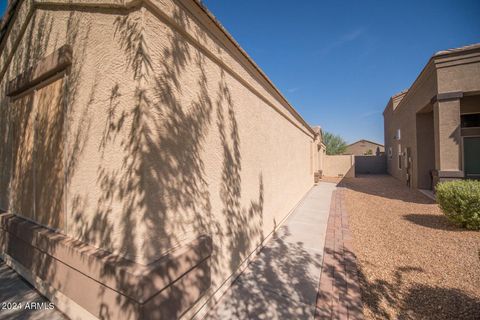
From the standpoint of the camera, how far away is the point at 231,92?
372 centimetres

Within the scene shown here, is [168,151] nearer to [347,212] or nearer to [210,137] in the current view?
[210,137]

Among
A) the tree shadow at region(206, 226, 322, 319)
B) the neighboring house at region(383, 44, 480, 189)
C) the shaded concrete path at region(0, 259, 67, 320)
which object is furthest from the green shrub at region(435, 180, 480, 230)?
the shaded concrete path at region(0, 259, 67, 320)

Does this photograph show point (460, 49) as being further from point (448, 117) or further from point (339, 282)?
point (339, 282)

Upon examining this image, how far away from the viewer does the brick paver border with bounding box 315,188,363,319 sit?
2.86m

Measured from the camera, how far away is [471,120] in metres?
9.52

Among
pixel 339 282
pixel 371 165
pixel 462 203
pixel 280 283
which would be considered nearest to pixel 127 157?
pixel 280 283

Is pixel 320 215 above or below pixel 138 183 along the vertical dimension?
below

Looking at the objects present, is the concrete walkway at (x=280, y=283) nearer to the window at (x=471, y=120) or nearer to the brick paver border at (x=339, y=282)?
the brick paver border at (x=339, y=282)

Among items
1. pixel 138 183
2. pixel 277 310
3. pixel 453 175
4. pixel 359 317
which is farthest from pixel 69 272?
pixel 453 175

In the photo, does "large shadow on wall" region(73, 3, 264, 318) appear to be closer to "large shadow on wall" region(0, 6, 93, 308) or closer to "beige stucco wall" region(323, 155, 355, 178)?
"large shadow on wall" region(0, 6, 93, 308)

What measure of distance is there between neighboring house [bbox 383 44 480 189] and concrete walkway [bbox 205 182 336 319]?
22.6 ft

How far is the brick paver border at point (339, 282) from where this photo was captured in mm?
2863

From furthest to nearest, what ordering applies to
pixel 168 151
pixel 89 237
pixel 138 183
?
pixel 89 237
pixel 168 151
pixel 138 183

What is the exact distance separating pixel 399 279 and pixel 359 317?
1.44 m
